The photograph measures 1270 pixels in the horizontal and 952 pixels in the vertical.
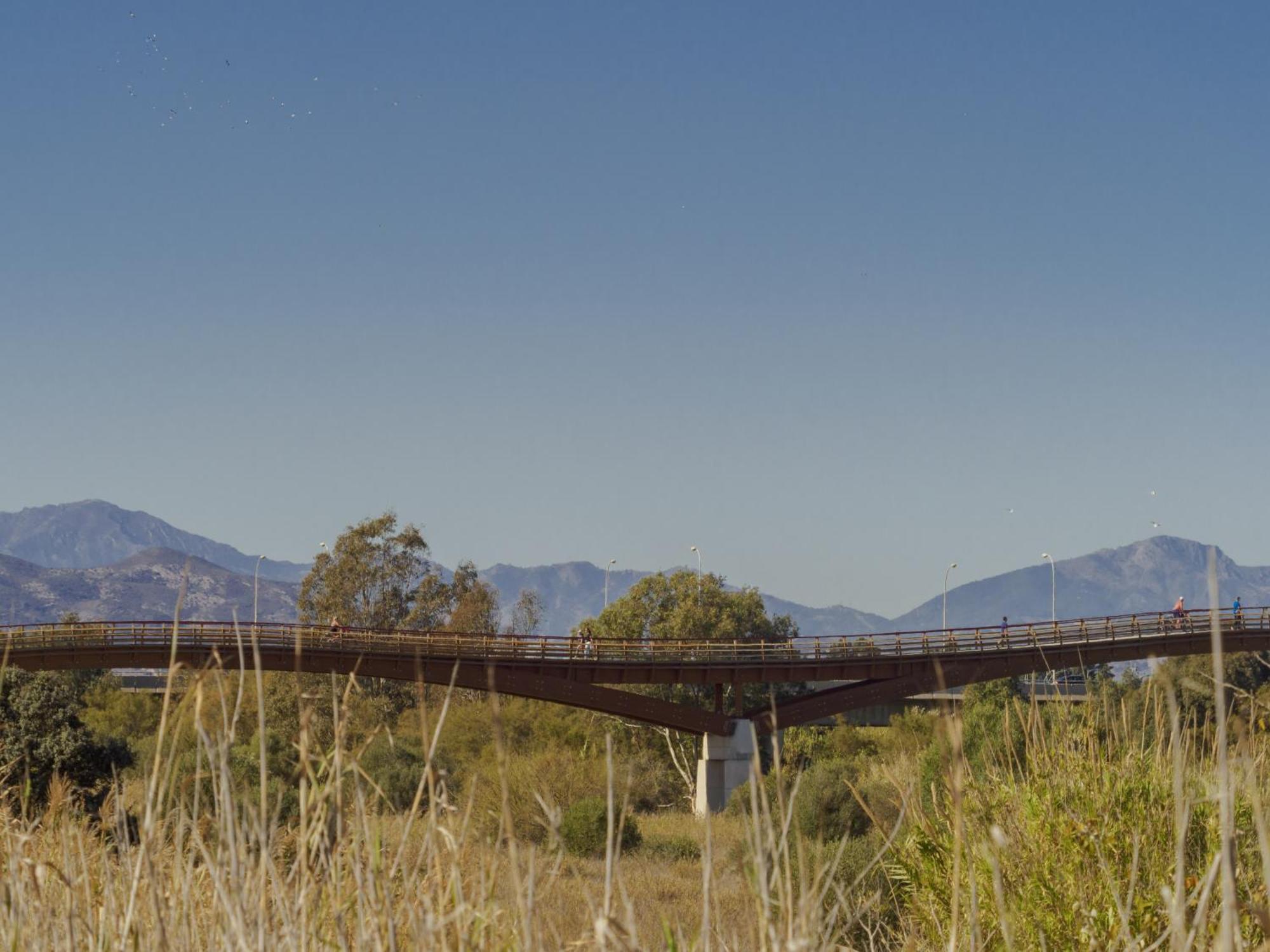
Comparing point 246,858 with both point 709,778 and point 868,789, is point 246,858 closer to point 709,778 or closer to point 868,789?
point 868,789

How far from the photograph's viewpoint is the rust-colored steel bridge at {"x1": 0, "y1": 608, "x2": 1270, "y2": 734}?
48062 mm

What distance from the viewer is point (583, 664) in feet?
172

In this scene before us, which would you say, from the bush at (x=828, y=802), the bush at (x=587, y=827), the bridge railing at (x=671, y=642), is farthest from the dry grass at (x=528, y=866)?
the bridge railing at (x=671, y=642)

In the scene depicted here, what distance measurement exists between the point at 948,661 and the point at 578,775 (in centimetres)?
1839

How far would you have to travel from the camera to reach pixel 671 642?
55750 mm

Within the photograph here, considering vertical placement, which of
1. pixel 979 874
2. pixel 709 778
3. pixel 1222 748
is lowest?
pixel 709 778

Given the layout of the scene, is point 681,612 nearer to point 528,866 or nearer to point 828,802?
point 828,802

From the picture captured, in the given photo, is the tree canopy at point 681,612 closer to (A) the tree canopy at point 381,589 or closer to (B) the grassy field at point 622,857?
(A) the tree canopy at point 381,589

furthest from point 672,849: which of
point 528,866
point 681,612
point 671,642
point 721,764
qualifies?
point 528,866

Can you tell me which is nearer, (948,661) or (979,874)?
(979,874)

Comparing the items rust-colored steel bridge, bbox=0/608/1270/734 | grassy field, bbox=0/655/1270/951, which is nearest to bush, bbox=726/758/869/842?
rust-colored steel bridge, bbox=0/608/1270/734

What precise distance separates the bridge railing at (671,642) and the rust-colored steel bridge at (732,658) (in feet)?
0.26

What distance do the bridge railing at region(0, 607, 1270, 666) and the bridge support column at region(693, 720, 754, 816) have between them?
3.04 m

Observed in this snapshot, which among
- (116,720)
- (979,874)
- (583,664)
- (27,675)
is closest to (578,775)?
Answer: (583,664)
